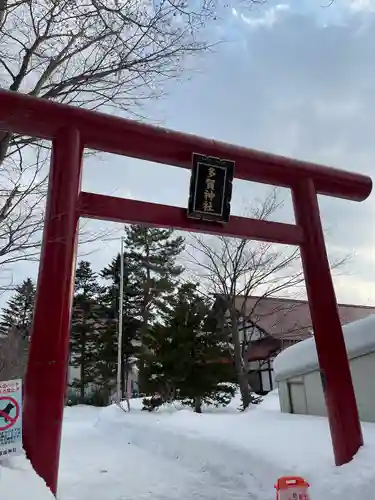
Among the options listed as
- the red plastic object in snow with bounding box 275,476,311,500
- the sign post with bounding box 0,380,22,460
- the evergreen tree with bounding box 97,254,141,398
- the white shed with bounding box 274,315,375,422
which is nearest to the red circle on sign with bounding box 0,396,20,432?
the sign post with bounding box 0,380,22,460

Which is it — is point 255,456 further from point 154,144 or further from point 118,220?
point 154,144

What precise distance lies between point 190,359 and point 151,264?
1467cm

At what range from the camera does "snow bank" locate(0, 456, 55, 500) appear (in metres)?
3.08

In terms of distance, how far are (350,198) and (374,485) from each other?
395cm

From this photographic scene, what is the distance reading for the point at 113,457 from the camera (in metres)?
6.91

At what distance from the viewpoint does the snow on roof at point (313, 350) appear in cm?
674

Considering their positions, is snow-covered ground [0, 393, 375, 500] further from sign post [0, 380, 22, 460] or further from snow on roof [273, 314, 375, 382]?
snow on roof [273, 314, 375, 382]

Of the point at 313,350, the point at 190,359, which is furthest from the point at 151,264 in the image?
the point at 313,350

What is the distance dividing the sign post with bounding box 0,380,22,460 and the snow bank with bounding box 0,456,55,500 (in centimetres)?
9

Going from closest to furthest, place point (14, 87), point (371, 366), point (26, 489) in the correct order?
point (26, 489) < point (14, 87) < point (371, 366)

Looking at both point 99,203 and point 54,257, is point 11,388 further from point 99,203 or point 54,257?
point 99,203

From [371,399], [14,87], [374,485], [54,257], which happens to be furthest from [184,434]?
[14,87]

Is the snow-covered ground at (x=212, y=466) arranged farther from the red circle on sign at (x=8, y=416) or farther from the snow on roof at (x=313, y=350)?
the snow on roof at (x=313, y=350)

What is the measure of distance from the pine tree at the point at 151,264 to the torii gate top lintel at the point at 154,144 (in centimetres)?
1978
